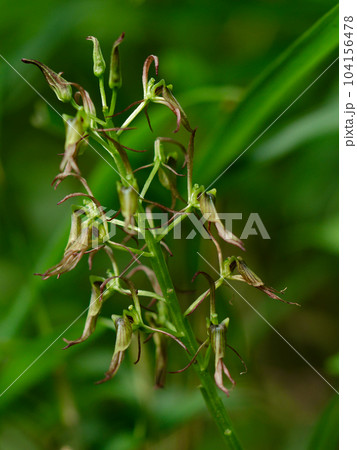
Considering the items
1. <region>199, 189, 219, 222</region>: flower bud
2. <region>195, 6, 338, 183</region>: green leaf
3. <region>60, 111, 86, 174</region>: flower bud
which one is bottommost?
<region>199, 189, 219, 222</region>: flower bud

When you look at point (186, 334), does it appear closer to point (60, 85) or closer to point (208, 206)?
point (208, 206)

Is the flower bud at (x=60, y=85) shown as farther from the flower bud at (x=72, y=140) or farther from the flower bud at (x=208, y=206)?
the flower bud at (x=208, y=206)

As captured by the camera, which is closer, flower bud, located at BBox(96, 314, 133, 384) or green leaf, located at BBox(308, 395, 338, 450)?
flower bud, located at BBox(96, 314, 133, 384)

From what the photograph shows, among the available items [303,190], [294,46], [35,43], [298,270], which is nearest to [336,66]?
[303,190]

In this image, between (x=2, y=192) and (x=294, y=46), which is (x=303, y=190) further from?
(x=2, y=192)

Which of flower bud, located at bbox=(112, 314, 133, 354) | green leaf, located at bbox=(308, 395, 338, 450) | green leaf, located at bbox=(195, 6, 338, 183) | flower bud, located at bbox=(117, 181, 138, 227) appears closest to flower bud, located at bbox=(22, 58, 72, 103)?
flower bud, located at bbox=(117, 181, 138, 227)

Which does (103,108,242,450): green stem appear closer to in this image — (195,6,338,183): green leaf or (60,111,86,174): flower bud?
(60,111,86,174): flower bud

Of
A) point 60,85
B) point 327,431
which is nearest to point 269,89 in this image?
point 60,85
